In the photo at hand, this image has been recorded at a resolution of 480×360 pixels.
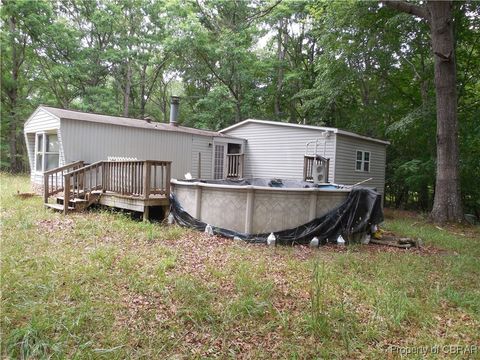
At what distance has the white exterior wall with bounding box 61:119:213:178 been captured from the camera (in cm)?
917

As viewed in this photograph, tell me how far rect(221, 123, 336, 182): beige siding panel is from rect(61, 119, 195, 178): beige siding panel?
125 inches

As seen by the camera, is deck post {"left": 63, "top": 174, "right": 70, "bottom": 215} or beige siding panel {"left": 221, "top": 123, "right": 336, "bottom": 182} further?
beige siding panel {"left": 221, "top": 123, "right": 336, "bottom": 182}

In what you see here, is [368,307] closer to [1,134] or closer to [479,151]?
[479,151]

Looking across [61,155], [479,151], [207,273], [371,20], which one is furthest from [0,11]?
[479,151]

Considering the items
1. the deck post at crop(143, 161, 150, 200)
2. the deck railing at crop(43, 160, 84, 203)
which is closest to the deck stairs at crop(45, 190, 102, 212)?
the deck railing at crop(43, 160, 84, 203)

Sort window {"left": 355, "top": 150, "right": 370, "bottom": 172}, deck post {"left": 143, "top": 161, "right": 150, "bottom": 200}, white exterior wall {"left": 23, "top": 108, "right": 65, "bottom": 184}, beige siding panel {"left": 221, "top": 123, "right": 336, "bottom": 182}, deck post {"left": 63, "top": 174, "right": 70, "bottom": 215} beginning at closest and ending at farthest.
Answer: deck post {"left": 143, "top": 161, "right": 150, "bottom": 200} → deck post {"left": 63, "top": 174, "right": 70, "bottom": 215} → white exterior wall {"left": 23, "top": 108, "right": 65, "bottom": 184} → beige siding panel {"left": 221, "top": 123, "right": 336, "bottom": 182} → window {"left": 355, "top": 150, "right": 370, "bottom": 172}

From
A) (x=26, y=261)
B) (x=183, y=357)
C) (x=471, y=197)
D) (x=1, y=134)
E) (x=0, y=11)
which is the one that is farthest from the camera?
(x=1, y=134)

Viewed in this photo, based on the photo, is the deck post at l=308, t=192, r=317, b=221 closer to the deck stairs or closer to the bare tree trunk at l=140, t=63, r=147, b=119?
the deck stairs

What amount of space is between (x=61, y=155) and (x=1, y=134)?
1628cm

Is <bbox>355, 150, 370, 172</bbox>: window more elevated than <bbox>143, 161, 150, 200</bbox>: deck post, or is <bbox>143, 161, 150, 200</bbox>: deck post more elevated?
<bbox>355, 150, 370, 172</bbox>: window

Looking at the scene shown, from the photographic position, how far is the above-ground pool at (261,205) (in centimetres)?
589

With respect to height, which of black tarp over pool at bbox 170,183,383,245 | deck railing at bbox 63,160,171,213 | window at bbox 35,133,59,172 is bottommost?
black tarp over pool at bbox 170,183,383,245

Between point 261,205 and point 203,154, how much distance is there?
7501mm

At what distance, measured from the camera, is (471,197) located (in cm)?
1404
